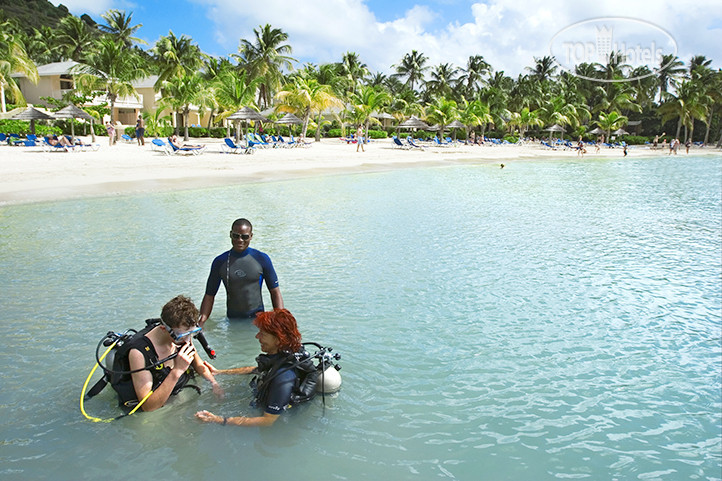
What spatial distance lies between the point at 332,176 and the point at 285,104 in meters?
19.0

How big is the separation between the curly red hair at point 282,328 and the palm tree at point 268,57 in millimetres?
49091

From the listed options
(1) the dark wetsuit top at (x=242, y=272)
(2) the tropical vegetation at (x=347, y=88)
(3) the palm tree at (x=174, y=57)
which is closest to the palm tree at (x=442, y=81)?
(2) the tropical vegetation at (x=347, y=88)

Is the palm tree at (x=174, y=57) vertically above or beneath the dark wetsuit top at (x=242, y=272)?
above

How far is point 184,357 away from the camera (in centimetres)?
357

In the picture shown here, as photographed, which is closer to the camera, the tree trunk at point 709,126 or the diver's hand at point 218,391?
the diver's hand at point 218,391

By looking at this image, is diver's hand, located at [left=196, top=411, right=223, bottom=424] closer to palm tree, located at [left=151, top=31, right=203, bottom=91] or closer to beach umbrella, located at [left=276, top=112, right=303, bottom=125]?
beach umbrella, located at [left=276, top=112, right=303, bottom=125]

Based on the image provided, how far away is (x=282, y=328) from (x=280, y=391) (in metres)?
0.42

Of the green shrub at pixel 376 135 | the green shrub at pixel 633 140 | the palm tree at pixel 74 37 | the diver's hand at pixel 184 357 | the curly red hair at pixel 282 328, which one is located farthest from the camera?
the green shrub at pixel 633 140

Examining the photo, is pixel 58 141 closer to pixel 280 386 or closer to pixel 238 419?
pixel 238 419

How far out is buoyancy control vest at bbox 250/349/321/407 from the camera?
3.46m

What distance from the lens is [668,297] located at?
7.22 m

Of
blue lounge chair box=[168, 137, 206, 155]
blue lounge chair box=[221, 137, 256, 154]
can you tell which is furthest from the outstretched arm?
blue lounge chair box=[221, 137, 256, 154]

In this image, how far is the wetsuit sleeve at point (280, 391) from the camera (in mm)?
3453

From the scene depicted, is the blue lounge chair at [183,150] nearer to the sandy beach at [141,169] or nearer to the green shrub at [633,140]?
the sandy beach at [141,169]
